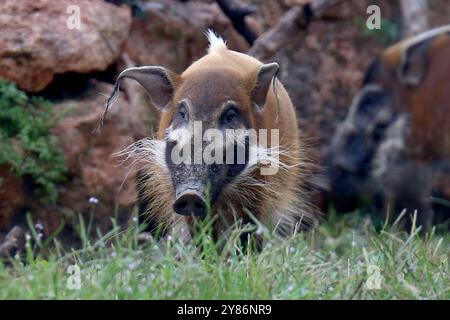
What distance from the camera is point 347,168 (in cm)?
791

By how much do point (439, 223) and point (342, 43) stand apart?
1.84 m

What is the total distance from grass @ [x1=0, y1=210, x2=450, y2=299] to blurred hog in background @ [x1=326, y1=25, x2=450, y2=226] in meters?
3.35

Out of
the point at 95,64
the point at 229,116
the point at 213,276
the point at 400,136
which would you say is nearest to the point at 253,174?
the point at 229,116

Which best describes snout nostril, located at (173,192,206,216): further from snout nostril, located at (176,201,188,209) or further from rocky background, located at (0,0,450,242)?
rocky background, located at (0,0,450,242)

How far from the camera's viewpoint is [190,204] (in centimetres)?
469

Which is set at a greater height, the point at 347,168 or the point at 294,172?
the point at 294,172

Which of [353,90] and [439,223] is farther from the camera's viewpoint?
[353,90]

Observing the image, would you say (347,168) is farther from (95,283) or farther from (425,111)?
(95,283)

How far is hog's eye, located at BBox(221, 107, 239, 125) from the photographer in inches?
194

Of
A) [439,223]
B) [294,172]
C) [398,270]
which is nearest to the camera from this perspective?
[398,270]

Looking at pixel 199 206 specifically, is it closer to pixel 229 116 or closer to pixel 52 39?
pixel 229 116

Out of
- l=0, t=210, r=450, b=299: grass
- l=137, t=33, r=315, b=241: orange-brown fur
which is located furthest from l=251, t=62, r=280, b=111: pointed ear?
l=0, t=210, r=450, b=299: grass

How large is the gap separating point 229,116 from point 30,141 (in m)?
1.74
